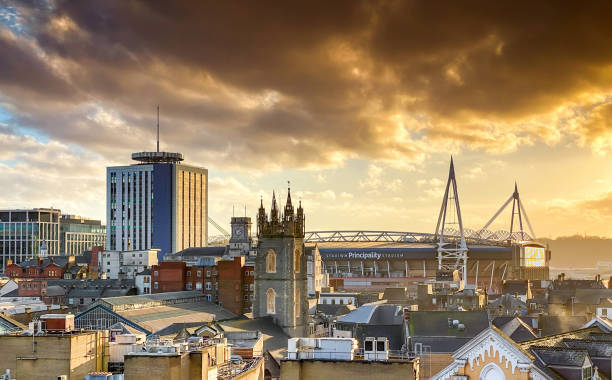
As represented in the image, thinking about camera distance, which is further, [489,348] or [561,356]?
[561,356]

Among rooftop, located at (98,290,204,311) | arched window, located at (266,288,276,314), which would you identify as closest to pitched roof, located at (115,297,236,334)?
rooftop, located at (98,290,204,311)

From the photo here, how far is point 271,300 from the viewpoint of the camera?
119688 millimetres

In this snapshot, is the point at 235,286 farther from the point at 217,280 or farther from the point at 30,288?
the point at 30,288

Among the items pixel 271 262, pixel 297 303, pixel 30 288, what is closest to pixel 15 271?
pixel 30 288

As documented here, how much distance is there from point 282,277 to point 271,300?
12.1ft

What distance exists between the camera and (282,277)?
11956cm

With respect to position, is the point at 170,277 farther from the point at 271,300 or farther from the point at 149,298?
the point at 271,300

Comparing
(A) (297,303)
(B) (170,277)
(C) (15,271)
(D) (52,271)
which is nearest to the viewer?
(A) (297,303)

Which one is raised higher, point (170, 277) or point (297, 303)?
point (170, 277)

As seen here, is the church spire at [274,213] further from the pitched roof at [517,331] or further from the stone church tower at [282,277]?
the pitched roof at [517,331]

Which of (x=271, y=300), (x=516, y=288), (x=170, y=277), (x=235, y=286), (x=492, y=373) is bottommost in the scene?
(x=516, y=288)

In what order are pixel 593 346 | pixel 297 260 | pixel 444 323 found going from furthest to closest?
pixel 297 260 → pixel 444 323 → pixel 593 346

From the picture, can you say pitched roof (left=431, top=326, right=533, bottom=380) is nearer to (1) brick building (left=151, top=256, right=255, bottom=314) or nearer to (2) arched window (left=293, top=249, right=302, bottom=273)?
(2) arched window (left=293, top=249, right=302, bottom=273)

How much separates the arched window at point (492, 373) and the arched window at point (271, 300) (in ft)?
278
